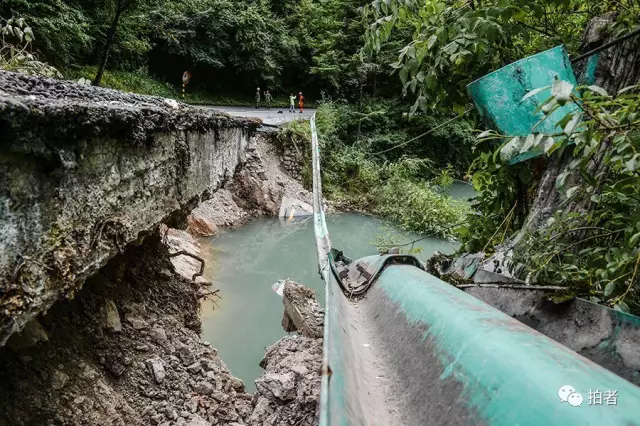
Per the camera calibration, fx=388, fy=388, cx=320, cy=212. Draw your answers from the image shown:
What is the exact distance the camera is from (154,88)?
14867 millimetres

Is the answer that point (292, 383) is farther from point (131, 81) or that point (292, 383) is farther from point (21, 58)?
point (131, 81)

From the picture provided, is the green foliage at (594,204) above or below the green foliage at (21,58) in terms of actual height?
below

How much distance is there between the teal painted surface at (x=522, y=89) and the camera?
67.6 inches

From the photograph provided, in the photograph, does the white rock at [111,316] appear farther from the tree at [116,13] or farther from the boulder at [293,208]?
the tree at [116,13]

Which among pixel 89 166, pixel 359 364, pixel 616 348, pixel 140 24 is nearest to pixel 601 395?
pixel 616 348

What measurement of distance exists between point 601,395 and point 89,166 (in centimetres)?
150

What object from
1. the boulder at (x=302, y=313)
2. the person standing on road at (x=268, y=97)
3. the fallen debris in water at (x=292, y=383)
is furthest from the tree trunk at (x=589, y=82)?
the person standing on road at (x=268, y=97)

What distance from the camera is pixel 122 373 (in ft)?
6.37

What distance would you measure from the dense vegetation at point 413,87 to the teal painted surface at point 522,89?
0.11m

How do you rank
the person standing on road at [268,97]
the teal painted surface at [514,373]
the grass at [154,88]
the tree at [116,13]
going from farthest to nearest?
1. the person standing on road at [268,97]
2. the grass at [154,88]
3. the tree at [116,13]
4. the teal painted surface at [514,373]

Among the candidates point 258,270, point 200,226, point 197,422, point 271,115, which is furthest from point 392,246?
point 271,115

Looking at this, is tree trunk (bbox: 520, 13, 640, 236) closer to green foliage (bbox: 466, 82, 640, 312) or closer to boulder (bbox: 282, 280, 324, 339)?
green foliage (bbox: 466, 82, 640, 312)

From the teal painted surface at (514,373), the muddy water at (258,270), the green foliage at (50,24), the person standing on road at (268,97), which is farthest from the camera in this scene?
the person standing on road at (268,97)

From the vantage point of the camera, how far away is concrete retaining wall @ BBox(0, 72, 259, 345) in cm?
97
